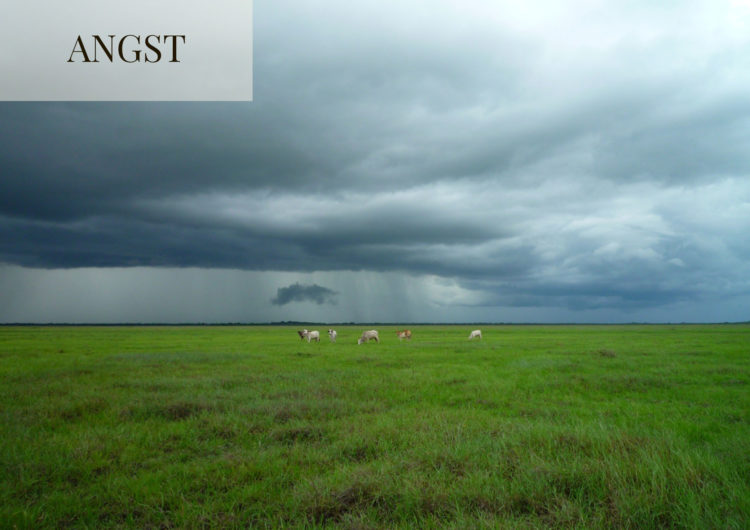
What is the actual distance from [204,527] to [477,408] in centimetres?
752

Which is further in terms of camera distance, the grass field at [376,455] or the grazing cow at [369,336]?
the grazing cow at [369,336]

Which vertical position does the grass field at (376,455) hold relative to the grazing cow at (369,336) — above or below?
above

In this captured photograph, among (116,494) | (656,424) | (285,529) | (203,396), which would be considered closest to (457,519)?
(285,529)

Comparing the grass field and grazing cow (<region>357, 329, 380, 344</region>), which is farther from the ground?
the grass field

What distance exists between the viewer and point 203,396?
470 inches

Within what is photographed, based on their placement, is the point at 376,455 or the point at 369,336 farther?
the point at 369,336

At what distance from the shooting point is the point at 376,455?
287 inches

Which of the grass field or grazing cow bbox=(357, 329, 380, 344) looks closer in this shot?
the grass field

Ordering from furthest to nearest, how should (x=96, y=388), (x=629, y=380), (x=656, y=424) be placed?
(x=629, y=380) → (x=96, y=388) → (x=656, y=424)

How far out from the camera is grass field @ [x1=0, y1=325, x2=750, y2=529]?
514 cm

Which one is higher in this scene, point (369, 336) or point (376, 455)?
point (376, 455)

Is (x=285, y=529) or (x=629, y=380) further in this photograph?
(x=629, y=380)

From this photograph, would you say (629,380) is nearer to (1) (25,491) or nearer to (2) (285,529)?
(2) (285,529)

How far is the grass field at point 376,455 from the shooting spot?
5137mm
